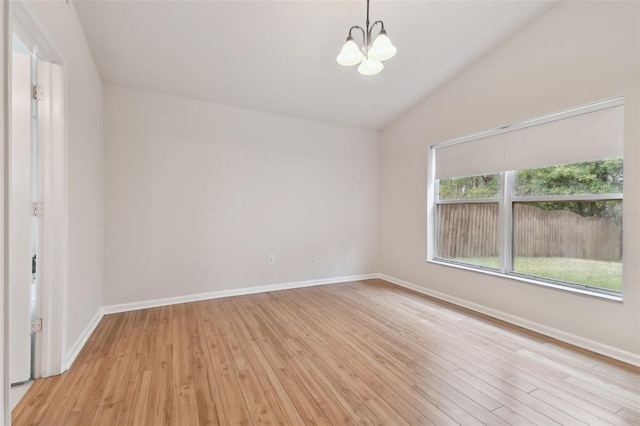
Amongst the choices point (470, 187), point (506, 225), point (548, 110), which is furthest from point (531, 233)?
point (548, 110)

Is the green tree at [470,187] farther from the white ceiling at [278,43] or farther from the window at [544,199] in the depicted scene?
the white ceiling at [278,43]

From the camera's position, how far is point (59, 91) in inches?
76.2

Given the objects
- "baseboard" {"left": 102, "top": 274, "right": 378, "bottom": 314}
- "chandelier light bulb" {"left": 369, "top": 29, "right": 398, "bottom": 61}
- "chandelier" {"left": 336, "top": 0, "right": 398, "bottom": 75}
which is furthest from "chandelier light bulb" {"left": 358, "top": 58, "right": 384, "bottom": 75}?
"baseboard" {"left": 102, "top": 274, "right": 378, "bottom": 314}

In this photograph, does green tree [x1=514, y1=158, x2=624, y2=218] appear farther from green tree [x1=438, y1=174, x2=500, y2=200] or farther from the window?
green tree [x1=438, y1=174, x2=500, y2=200]

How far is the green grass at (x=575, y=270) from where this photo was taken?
92.1 inches

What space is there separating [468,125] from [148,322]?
4202 mm

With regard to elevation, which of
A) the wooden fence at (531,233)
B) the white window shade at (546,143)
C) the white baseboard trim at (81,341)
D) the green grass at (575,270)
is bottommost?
the white baseboard trim at (81,341)

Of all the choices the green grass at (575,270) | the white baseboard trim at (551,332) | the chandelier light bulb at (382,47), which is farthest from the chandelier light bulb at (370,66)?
the white baseboard trim at (551,332)

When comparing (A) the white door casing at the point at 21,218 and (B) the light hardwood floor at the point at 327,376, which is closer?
(B) the light hardwood floor at the point at 327,376

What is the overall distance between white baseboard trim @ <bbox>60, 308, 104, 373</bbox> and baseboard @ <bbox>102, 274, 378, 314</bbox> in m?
0.21

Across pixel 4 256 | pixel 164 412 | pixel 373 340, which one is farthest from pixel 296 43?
pixel 164 412

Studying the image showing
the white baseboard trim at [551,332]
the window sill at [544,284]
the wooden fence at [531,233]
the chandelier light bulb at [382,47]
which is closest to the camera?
the chandelier light bulb at [382,47]

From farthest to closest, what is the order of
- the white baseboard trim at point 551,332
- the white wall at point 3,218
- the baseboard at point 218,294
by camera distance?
the baseboard at point 218,294 → the white baseboard trim at point 551,332 → the white wall at point 3,218

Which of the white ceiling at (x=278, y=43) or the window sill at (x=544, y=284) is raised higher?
the white ceiling at (x=278, y=43)
